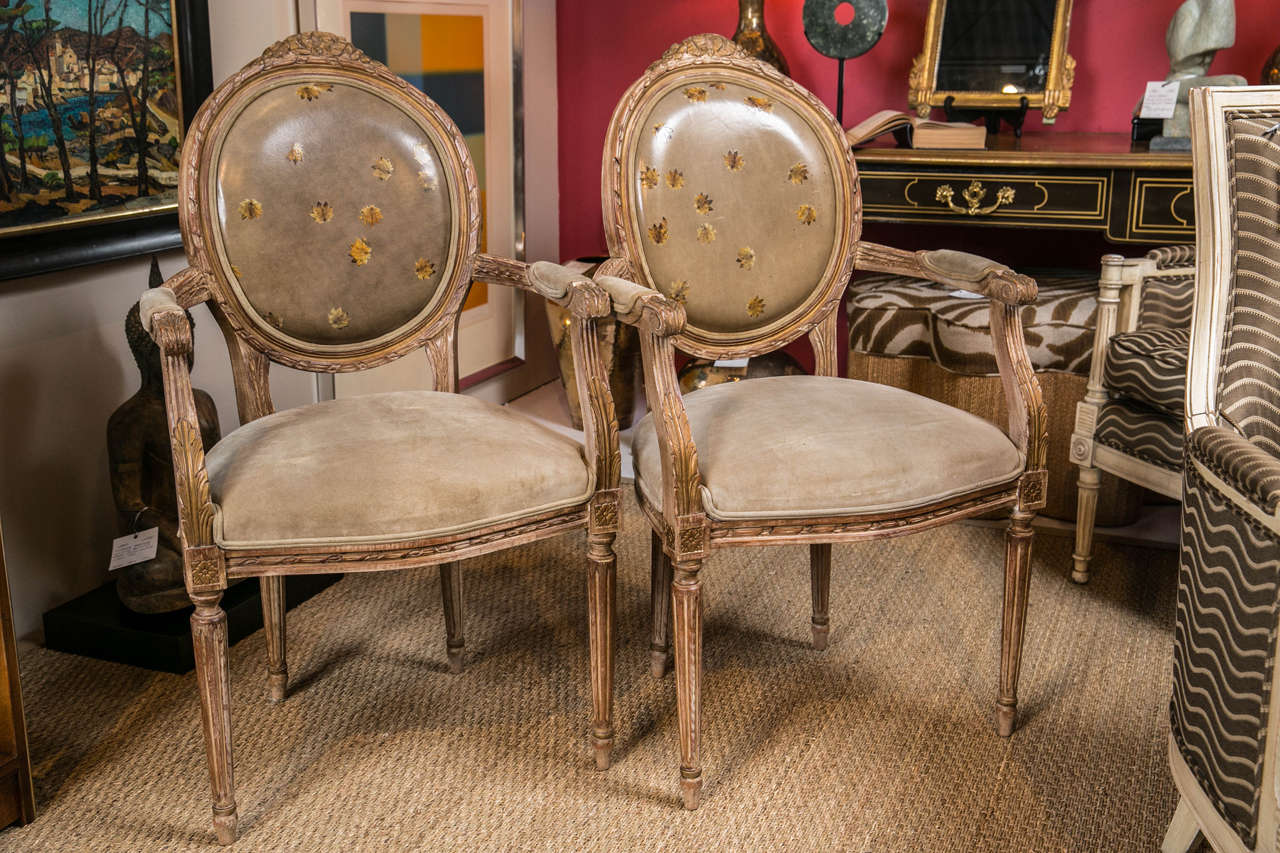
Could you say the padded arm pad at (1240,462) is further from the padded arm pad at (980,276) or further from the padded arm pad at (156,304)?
the padded arm pad at (156,304)

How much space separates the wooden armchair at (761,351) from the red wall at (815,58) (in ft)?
4.28

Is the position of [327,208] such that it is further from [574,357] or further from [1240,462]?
[1240,462]

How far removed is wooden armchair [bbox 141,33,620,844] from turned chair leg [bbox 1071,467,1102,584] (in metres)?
1.17

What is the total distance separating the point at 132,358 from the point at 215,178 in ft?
2.17

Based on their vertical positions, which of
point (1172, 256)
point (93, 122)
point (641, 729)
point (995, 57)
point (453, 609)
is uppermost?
point (995, 57)

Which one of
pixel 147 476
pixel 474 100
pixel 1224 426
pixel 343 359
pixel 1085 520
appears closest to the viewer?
pixel 1224 426

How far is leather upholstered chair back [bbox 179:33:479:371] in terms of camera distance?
176 cm

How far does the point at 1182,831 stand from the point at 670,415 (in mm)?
842

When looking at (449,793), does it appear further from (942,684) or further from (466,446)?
(942,684)

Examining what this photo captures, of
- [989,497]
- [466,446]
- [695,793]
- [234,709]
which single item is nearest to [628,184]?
[466,446]

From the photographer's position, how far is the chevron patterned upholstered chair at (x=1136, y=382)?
2227 millimetres

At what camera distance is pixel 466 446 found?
1.62m

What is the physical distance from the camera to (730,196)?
1936 millimetres

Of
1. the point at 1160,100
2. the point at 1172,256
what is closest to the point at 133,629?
the point at 1172,256
